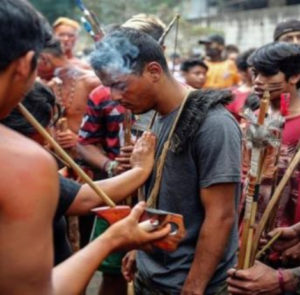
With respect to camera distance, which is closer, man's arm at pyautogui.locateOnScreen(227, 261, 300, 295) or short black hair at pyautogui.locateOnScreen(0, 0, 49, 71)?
short black hair at pyautogui.locateOnScreen(0, 0, 49, 71)

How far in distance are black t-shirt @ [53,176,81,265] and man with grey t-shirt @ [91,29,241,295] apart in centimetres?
41

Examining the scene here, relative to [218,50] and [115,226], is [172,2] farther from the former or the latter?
[115,226]

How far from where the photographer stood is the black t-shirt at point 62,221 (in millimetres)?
2482

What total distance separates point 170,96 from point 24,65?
1.15 metres

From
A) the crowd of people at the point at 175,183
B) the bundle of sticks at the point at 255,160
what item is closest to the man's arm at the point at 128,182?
the crowd of people at the point at 175,183

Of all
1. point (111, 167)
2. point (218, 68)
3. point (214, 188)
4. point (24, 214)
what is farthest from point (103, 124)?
point (218, 68)

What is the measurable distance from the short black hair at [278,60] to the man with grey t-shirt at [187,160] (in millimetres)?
1072

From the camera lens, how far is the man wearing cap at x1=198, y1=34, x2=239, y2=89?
8.90 meters

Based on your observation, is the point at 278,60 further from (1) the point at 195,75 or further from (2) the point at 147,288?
(1) the point at 195,75

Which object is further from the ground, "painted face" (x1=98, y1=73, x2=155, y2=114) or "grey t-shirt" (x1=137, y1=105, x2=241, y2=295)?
"painted face" (x1=98, y1=73, x2=155, y2=114)

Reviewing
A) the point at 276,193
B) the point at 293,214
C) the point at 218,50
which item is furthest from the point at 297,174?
the point at 218,50

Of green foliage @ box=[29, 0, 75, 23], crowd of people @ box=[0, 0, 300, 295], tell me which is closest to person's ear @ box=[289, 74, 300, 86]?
crowd of people @ box=[0, 0, 300, 295]

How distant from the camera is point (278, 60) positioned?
11.9 feet

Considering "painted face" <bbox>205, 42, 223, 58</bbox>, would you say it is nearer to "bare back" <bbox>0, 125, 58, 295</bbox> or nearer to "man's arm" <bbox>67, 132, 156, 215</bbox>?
"man's arm" <bbox>67, 132, 156, 215</bbox>
